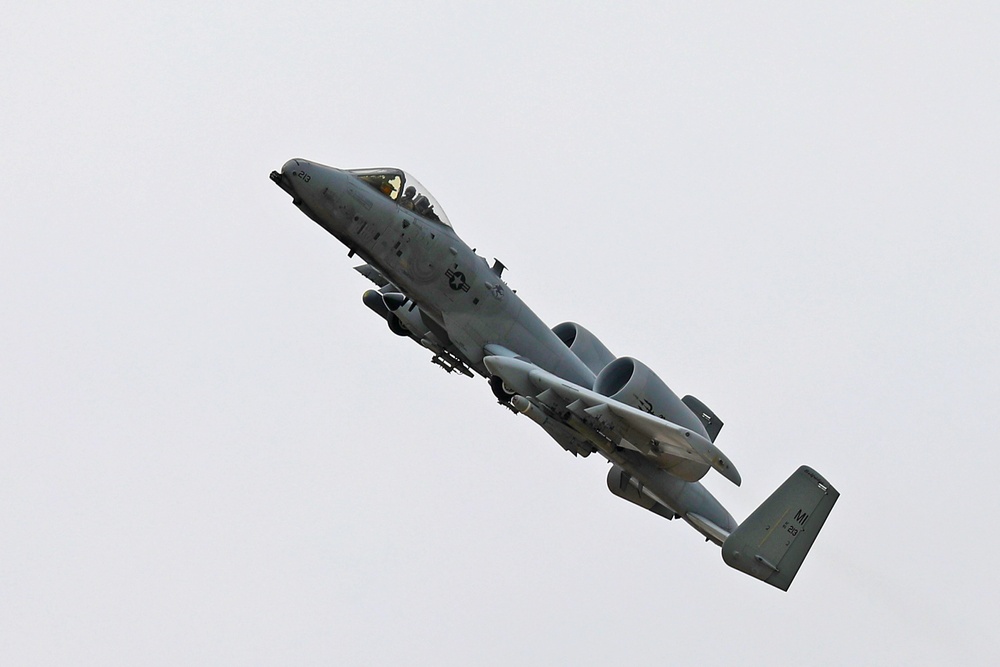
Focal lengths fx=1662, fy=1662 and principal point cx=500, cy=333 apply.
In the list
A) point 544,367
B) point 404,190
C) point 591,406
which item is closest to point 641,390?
point 591,406

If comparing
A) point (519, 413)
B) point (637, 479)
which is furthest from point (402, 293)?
point (637, 479)

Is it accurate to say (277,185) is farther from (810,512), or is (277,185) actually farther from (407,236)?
(810,512)

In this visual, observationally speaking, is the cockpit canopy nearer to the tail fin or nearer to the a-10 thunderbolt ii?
the a-10 thunderbolt ii

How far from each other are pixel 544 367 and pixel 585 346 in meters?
1.81

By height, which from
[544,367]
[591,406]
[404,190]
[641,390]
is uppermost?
[404,190]

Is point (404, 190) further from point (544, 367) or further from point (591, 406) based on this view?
point (591, 406)

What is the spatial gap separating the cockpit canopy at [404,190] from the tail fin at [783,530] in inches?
314

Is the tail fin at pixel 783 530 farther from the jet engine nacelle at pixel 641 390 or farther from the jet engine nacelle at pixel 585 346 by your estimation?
the jet engine nacelle at pixel 585 346

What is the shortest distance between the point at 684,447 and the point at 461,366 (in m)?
4.79

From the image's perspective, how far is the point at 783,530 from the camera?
3088cm

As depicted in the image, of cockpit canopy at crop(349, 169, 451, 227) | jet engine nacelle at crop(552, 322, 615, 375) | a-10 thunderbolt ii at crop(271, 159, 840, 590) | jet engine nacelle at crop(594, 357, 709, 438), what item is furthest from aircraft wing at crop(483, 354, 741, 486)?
cockpit canopy at crop(349, 169, 451, 227)

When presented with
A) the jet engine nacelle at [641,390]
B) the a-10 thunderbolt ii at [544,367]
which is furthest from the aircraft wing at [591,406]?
the jet engine nacelle at [641,390]

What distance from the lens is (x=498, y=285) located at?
98.7 ft

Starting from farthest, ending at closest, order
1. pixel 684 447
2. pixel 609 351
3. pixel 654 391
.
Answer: pixel 609 351, pixel 654 391, pixel 684 447
